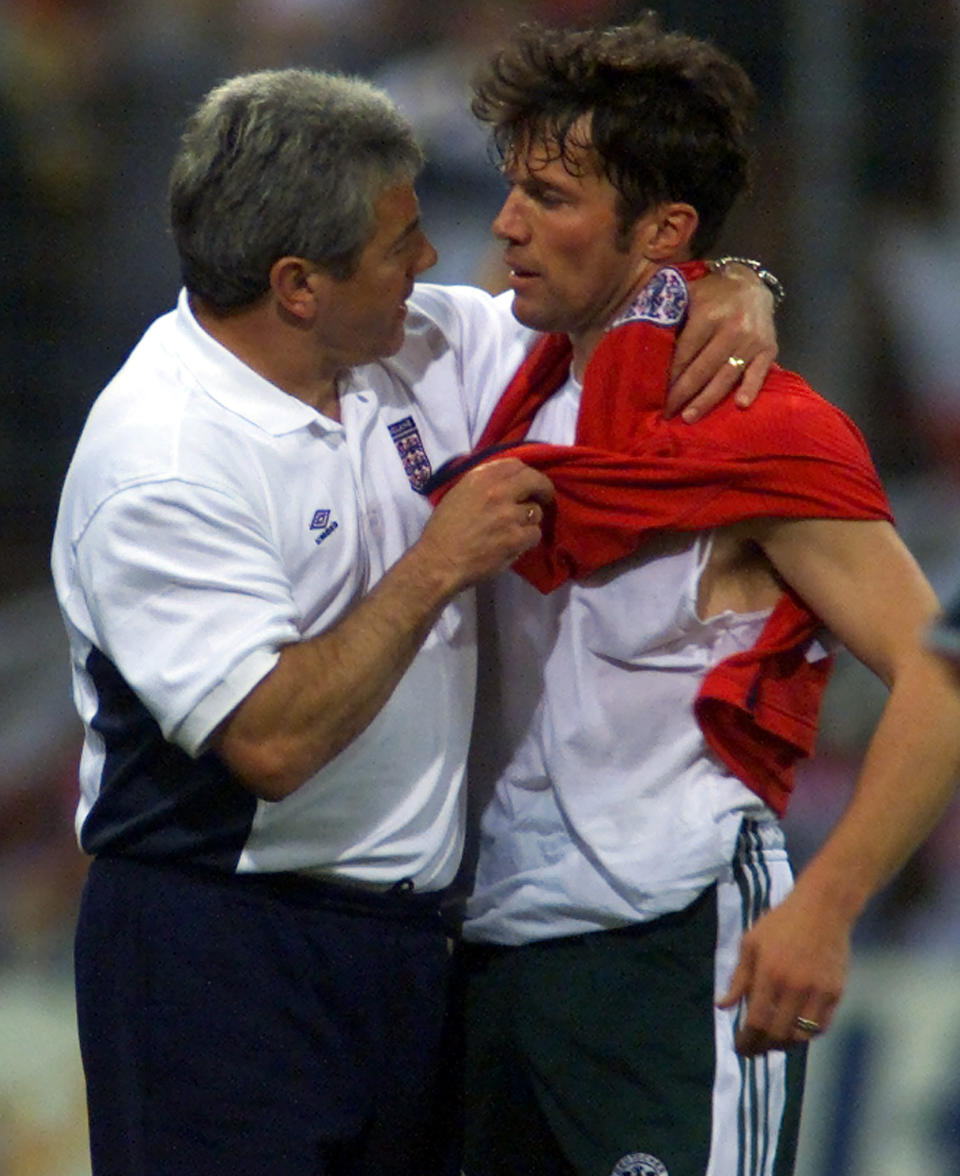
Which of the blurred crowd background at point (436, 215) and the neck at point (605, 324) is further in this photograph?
the blurred crowd background at point (436, 215)

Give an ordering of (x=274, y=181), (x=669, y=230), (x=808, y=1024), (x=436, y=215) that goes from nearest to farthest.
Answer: (x=808, y=1024) → (x=274, y=181) → (x=669, y=230) → (x=436, y=215)

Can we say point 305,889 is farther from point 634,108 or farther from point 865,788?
point 634,108

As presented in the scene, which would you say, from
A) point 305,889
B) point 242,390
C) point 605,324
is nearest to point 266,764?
point 305,889

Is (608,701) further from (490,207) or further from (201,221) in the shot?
(490,207)

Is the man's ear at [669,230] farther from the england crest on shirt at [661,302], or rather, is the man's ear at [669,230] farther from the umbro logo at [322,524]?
the umbro logo at [322,524]

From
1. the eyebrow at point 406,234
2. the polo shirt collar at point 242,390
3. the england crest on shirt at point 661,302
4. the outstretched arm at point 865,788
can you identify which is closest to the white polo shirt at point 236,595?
the polo shirt collar at point 242,390

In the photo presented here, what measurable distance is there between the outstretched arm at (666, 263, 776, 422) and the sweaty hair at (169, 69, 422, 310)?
35 centimetres

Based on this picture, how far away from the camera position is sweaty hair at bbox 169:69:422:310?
185 cm

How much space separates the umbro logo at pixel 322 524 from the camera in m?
1.87

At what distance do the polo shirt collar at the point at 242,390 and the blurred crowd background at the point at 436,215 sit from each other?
87.6 inches

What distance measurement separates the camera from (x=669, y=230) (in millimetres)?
1963

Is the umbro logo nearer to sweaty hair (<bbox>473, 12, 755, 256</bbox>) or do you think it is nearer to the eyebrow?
the eyebrow

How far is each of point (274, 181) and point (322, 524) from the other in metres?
0.35

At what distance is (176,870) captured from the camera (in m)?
1.92
